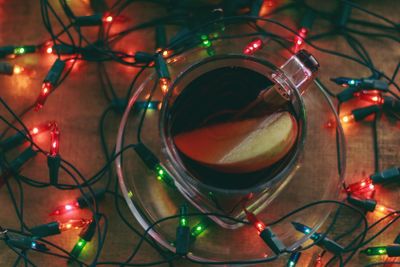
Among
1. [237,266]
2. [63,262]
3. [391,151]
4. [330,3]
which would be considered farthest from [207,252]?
[330,3]

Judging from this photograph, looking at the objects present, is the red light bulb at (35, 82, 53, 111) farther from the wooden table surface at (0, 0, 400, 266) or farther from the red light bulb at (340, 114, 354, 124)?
the red light bulb at (340, 114, 354, 124)

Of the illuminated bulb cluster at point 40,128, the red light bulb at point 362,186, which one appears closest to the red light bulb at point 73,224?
the illuminated bulb cluster at point 40,128

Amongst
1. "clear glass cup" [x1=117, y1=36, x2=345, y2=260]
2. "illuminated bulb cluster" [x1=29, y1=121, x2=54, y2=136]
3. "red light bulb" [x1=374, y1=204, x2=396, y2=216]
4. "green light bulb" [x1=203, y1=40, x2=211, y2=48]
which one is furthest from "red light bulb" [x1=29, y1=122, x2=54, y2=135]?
"red light bulb" [x1=374, y1=204, x2=396, y2=216]

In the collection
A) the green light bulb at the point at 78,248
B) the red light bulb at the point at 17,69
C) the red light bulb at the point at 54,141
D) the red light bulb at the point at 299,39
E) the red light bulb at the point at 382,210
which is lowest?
the red light bulb at the point at 382,210

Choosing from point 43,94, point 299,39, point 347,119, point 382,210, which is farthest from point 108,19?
point 382,210

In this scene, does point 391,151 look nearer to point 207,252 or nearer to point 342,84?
point 342,84

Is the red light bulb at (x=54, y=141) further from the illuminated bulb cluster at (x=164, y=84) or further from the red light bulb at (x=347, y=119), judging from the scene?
the red light bulb at (x=347, y=119)
